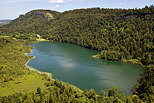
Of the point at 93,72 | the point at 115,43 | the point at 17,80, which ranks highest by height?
the point at 115,43

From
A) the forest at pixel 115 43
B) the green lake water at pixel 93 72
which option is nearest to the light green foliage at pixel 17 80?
the forest at pixel 115 43

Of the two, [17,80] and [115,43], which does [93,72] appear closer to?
[17,80]

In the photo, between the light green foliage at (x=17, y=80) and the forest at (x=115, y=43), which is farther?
the light green foliage at (x=17, y=80)

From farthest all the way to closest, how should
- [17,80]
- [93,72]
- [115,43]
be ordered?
[115,43], [93,72], [17,80]

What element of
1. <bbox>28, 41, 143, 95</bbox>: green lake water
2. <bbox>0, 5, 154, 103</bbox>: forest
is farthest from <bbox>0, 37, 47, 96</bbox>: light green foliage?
<bbox>28, 41, 143, 95</bbox>: green lake water

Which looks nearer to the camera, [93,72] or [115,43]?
[93,72]

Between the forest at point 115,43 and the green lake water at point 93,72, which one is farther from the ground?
the forest at point 115,43

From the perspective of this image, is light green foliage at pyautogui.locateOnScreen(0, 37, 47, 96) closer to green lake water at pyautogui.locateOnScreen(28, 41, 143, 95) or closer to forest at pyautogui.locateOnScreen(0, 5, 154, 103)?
forest at pyautogui.locateOnScreen(0, 5, 154, 103)

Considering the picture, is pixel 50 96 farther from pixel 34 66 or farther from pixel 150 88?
pixel 34 66

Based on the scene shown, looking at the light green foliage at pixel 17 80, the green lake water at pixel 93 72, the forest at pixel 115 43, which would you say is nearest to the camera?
the forest at pixel 115 43

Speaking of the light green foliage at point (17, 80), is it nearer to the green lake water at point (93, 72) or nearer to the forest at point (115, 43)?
the forest at point (115, 43)

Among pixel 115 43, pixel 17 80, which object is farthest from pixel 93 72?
pixel 115 43
